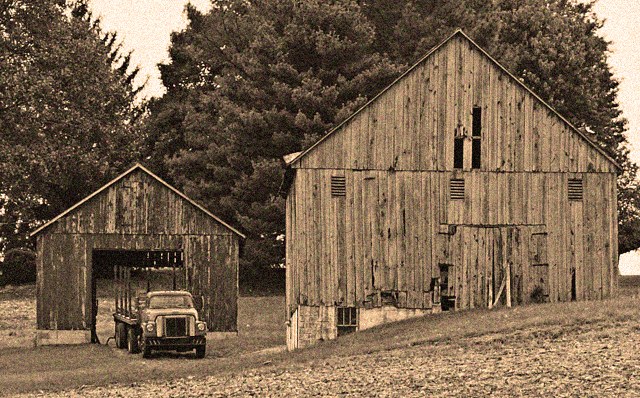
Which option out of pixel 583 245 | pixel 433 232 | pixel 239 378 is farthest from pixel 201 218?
pixel 239 378

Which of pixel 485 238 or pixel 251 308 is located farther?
pixel 251 308

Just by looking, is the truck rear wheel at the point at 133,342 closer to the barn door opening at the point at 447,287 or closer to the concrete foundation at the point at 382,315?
the concrete foundation at the point at 382,315

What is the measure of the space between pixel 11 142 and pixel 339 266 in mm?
19284

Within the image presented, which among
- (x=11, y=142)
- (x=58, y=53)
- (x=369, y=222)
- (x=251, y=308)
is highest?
(x=58, y=53)

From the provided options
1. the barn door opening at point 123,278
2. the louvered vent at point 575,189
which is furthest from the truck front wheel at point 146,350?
the louvered vent at point 575,189

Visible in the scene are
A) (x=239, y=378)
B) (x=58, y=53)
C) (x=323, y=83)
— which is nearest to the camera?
(x=239, y=378)

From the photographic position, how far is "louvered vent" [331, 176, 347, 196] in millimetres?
39406

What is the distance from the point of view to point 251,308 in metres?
61.1

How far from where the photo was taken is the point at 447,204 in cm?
3984

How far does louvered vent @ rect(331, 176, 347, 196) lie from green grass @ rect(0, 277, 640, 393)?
435cm

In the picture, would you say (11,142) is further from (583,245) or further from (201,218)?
(583,245)

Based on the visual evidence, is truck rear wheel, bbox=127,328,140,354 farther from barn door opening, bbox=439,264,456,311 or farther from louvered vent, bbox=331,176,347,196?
barn door opening, bbox=439,264,456,311

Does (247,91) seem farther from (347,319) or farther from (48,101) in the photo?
(347,319)

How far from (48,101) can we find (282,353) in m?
20.5
